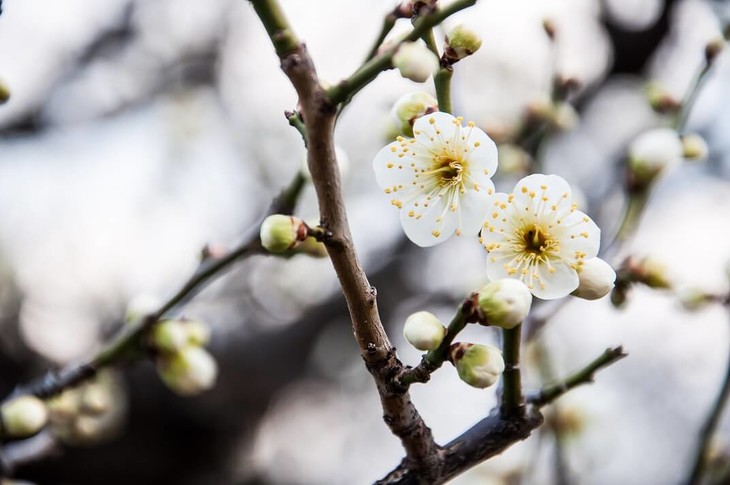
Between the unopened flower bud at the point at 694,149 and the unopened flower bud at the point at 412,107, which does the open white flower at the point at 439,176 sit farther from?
the unopened flower bud at the point at 694,149

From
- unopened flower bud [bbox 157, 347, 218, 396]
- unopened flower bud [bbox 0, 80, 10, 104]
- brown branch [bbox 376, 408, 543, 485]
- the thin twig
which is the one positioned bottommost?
brown branch [bbox 376, 408, 543, 485]

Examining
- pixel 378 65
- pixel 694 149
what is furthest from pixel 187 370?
pixel 694 149

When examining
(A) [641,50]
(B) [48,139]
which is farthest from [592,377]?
(B) [48,139]

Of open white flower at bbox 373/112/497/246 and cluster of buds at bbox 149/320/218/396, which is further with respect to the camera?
cluster of buds at bbox 149/320/218/396

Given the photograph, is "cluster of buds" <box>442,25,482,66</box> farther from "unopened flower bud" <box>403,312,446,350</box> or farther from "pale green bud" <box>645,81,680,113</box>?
"pale green bud" <box>645,81,680,113</box>

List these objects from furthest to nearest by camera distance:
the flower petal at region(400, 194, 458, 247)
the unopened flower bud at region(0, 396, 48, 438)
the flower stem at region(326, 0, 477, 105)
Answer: the unopened flower bud at region(0, 396, 48, 438) → the flower petal at region(400, 194, 458, 247) → the flower stem at region(326, 0, 477, 105)

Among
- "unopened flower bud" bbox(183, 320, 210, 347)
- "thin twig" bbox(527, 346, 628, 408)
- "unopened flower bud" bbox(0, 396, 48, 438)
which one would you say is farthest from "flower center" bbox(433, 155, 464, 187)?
"unopened flower bud" bbox(0, 396, 48, 438)

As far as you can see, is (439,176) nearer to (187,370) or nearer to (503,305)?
(503,305)

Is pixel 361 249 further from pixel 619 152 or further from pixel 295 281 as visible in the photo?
pixel 619 152
